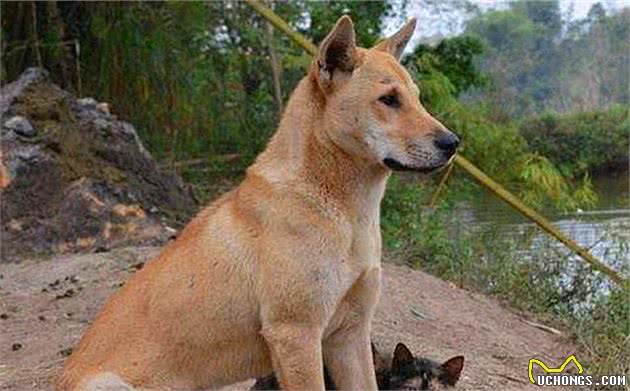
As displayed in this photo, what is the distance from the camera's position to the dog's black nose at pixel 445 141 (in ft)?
13.0

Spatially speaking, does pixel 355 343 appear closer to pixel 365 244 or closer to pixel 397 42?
pixel 365 244

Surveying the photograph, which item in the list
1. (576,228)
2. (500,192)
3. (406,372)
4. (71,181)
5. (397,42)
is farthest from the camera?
(576,228)

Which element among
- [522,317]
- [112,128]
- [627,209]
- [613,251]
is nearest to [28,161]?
[112,128]

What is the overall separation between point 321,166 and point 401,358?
1610mm

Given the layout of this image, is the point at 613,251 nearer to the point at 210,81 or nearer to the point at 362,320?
the point at 210,81

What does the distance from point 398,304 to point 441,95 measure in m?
4.12

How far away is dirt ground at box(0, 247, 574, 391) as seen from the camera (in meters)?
6.29

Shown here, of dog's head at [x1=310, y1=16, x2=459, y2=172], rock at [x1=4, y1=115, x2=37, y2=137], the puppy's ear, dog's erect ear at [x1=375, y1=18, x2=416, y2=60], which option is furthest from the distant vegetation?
dog's head at [x1=310, y1=16, x2=459, y2=172]

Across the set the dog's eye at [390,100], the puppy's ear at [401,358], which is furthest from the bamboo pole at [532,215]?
the dog's eye at [390,100]

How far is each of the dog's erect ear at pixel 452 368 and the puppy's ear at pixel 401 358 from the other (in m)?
0.24

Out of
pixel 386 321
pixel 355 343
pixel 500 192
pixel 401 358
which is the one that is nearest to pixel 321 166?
pixel 355 343

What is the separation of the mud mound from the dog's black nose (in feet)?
19.2

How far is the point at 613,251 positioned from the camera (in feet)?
31.8

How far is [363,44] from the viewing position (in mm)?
12523
